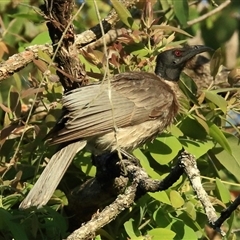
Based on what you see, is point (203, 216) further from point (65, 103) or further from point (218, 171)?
point (65, 103)

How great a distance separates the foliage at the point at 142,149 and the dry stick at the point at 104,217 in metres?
0.45

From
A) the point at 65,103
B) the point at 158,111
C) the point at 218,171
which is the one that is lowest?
the point at 218,171

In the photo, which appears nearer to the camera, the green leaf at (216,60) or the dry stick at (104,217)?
the dry stick at (104,217)

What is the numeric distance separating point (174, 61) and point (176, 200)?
156 cm

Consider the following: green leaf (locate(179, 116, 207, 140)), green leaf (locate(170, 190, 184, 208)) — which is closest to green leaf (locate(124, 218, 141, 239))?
green leaf (locate(170, 190, 184, 208))

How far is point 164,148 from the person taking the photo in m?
4.86

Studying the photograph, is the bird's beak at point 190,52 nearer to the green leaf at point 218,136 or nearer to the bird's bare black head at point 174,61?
the bird's bare black head at point 174,61

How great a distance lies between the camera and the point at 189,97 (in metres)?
4.98

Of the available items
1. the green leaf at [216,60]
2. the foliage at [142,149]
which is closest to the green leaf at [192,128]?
the foliage at [142,149]

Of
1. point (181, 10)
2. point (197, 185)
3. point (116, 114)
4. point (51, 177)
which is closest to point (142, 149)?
point (116, 114)

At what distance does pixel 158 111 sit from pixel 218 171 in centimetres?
57

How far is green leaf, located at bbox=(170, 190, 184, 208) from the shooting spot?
177 inches

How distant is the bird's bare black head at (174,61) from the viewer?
5.70m

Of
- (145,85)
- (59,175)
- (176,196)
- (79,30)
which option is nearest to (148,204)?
(176,196)
